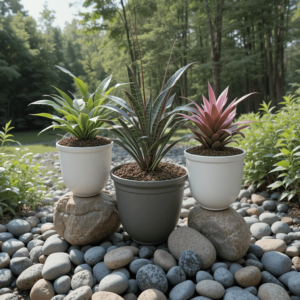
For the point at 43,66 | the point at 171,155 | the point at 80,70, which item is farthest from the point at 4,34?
the point at 171,155

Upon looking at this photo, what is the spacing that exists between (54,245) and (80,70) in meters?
23.8

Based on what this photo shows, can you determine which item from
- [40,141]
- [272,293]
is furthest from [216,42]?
[272,293]

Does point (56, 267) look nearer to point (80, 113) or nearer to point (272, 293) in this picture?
point (80, 113)

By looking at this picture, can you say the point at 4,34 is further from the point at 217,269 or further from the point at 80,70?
the point at 217,269

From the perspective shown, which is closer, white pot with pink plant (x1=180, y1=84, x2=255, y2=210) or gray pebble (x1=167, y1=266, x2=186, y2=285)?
gray pebble (x1=167, y1=266, x2=186, y2=285)

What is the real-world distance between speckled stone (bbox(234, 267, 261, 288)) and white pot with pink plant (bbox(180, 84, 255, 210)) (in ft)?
1.28

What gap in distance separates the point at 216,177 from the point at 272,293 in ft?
2.09

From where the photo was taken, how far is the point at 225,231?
4.83 ft

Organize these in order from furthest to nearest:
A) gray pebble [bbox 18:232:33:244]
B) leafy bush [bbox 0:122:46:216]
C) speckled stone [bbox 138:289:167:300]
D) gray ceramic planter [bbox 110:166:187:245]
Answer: leafy bush [bbox 0:122:46:216] → gray pebble [bbox 18:232:33:244] → gray ceramic planter [bbox 110:166:187:245] → speckled stone [bbox 138:289:167:300]

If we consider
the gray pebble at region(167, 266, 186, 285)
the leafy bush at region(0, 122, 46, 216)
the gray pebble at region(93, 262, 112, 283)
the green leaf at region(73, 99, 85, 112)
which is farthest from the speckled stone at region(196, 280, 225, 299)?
the leafy bush at region(0, 122, 46, 216)

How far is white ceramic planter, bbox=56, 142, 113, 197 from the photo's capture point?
163 cm

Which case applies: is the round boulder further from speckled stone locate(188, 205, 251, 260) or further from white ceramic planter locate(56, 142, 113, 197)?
speckled stone locate(188, 205, 251, 260)

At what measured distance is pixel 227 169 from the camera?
1.44 m

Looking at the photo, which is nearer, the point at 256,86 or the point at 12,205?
the point at 12,205
